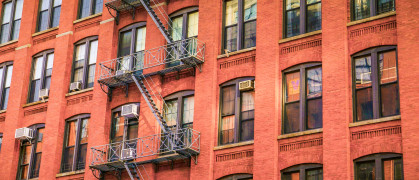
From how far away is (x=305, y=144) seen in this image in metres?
27.2

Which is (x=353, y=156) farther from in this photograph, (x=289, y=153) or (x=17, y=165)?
(x=17, y=165)

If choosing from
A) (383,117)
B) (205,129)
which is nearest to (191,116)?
(205,129)

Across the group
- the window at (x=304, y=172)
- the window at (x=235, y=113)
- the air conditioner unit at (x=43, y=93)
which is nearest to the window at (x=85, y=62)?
the air conditioner unit at (x=43, y=93)

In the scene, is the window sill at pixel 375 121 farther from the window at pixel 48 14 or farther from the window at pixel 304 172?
the window at pixel 48 14

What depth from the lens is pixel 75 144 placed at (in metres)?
34.8

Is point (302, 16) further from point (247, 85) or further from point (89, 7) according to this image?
point (89, 7)

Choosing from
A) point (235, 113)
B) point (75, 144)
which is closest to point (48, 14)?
point (75, 144)

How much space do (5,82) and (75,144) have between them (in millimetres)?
7243

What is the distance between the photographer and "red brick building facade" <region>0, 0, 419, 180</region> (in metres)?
26.0

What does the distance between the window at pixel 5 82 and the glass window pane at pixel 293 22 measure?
16.9 metres

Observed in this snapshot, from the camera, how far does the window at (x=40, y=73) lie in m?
37.6

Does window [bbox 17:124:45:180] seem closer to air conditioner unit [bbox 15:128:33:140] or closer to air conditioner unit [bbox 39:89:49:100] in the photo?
air conditioner unit [bbox 15:128:33:140]

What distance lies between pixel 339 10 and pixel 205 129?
7342 mm

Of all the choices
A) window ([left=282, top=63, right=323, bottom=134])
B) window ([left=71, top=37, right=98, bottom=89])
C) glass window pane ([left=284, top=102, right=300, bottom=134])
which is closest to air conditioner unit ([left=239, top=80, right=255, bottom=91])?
window ([left=282, top=63, right=323, bottom=134])
